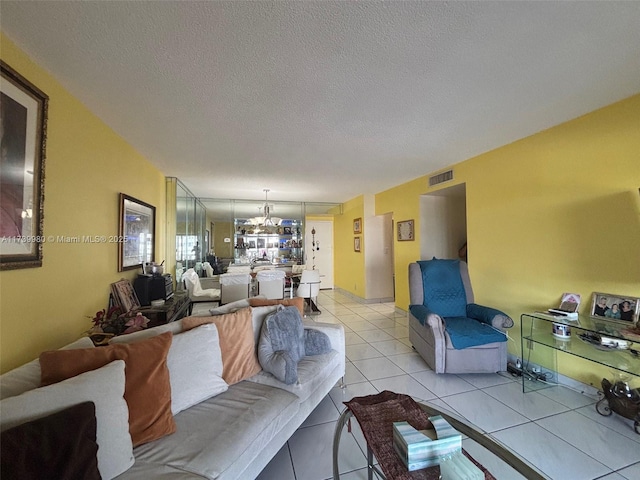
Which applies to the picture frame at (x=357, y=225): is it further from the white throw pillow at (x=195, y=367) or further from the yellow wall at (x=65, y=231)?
the white throw pillow at (x=195, y=367)

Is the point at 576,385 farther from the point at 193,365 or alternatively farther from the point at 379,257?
the point at 379,257

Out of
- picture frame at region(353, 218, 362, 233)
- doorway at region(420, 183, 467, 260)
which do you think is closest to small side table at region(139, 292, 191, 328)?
doorway at region(420, 183, 467, 260)

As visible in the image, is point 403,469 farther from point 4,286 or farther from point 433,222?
point 433,222

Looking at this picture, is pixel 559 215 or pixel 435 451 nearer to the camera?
pixel 435 451

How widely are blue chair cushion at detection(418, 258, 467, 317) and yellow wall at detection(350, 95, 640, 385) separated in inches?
16.5

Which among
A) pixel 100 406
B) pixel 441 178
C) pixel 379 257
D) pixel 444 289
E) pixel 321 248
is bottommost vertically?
pixel 100 406

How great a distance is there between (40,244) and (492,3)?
2.78 meters

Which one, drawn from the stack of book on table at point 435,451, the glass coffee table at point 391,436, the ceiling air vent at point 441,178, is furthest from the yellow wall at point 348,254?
the stack of book on table at point 435,451

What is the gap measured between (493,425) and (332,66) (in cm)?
279

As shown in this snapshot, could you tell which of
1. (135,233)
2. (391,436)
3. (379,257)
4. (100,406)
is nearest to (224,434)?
(100,406)

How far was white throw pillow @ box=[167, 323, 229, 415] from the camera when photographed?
4.68 ft

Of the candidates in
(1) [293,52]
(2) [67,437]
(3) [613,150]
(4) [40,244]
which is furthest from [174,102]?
(3) [613,150]

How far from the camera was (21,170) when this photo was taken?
139cm

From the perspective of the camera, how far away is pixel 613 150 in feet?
6.96
